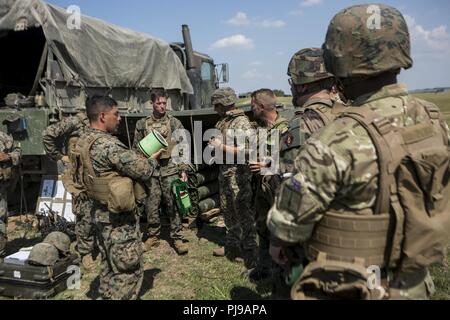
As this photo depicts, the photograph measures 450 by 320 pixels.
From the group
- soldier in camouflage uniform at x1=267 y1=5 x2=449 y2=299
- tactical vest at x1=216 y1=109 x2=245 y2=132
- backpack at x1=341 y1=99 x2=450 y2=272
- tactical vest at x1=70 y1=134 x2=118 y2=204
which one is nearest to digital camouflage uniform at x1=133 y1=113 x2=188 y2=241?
tactical vest at x1=216 y1=109 x2=245 y2=132

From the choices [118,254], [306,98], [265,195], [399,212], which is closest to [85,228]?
[118,254]

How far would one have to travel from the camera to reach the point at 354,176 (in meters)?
1.55

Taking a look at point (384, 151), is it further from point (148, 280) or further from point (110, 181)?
point (148, 280)

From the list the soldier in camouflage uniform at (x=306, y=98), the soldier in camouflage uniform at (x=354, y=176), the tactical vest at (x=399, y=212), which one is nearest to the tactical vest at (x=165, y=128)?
the soldier in camouflage uniform at (x=306, y=98)

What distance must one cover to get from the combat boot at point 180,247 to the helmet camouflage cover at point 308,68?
114 inches

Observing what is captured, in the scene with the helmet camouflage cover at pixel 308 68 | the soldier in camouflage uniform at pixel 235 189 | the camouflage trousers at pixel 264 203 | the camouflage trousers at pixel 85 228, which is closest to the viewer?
the helmet camouflage cover at pixel 308 68

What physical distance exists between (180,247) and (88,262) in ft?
3.74

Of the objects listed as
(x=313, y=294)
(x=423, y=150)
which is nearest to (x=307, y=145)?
(x=423, y=150)

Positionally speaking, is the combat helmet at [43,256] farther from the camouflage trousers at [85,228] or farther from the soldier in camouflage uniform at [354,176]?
the soldier in camouflage uniform at [354,176]

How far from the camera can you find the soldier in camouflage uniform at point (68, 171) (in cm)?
472

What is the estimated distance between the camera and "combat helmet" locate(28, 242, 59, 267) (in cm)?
367

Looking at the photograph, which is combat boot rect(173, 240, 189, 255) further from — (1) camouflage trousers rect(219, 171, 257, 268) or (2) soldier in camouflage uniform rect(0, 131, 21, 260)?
(2) soldier in camouflage uniform rect(0, 131, 21, 260)

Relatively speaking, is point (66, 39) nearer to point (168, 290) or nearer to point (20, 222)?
point (20, 222)

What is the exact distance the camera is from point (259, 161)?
12.9 feet
